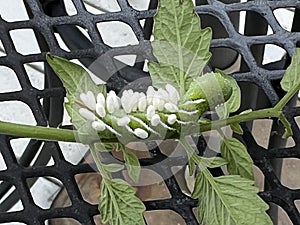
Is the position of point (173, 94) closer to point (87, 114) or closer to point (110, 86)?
point (87, 114)

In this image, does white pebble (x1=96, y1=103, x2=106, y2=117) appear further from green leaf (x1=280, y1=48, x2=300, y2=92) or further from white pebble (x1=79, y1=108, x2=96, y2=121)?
green leaf (x1=280, y1=48, x2=300, y2=92)

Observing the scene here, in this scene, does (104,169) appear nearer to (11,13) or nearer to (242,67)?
(242,67)

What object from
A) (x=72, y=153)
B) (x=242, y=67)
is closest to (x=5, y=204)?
(x=72, y=153)

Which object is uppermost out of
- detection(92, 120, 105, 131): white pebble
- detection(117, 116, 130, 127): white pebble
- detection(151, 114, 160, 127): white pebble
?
detection(92, 120, 105, 131): white pebble

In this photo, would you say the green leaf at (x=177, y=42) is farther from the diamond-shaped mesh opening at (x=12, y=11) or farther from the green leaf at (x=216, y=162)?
the diamond-shaped mesh opening at (x=12, y=11)

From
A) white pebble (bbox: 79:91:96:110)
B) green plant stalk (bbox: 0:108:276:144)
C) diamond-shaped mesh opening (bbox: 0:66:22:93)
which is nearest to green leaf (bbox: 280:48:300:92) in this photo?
green plant stalk (bbox: 0:108:276:144)

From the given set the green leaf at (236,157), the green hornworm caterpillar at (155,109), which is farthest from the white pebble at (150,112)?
the green leaf at (236,157)

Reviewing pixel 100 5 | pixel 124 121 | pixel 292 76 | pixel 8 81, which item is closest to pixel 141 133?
pixel 124 121
